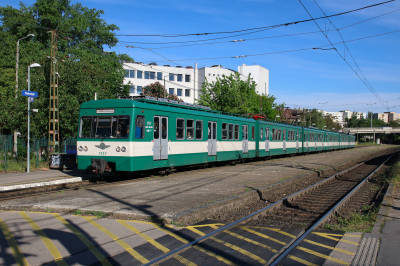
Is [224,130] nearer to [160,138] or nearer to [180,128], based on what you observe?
[180,128]

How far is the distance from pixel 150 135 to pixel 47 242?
8145 millimetres

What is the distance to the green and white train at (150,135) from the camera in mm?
12664

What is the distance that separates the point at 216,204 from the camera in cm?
824

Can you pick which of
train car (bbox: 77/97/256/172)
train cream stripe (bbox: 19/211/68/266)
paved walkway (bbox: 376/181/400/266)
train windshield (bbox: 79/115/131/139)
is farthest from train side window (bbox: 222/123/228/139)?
train cream stripe (bbox: 19/211/68/266)

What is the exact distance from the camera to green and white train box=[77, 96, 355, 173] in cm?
1266

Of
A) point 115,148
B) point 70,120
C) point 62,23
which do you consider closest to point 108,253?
point 115,148

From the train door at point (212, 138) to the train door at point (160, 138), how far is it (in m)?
4.31

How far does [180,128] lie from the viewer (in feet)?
51.5

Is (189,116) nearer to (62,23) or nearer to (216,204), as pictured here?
(216,204)

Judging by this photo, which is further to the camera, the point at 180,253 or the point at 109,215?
the point at 109,215

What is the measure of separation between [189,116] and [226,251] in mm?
11445

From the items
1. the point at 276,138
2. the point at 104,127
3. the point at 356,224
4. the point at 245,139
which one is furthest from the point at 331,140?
the point at 356,224

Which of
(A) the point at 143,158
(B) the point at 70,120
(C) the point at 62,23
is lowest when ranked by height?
(A) the point at 143,158

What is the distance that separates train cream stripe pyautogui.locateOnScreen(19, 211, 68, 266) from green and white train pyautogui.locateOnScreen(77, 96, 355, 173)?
18.4 feet
